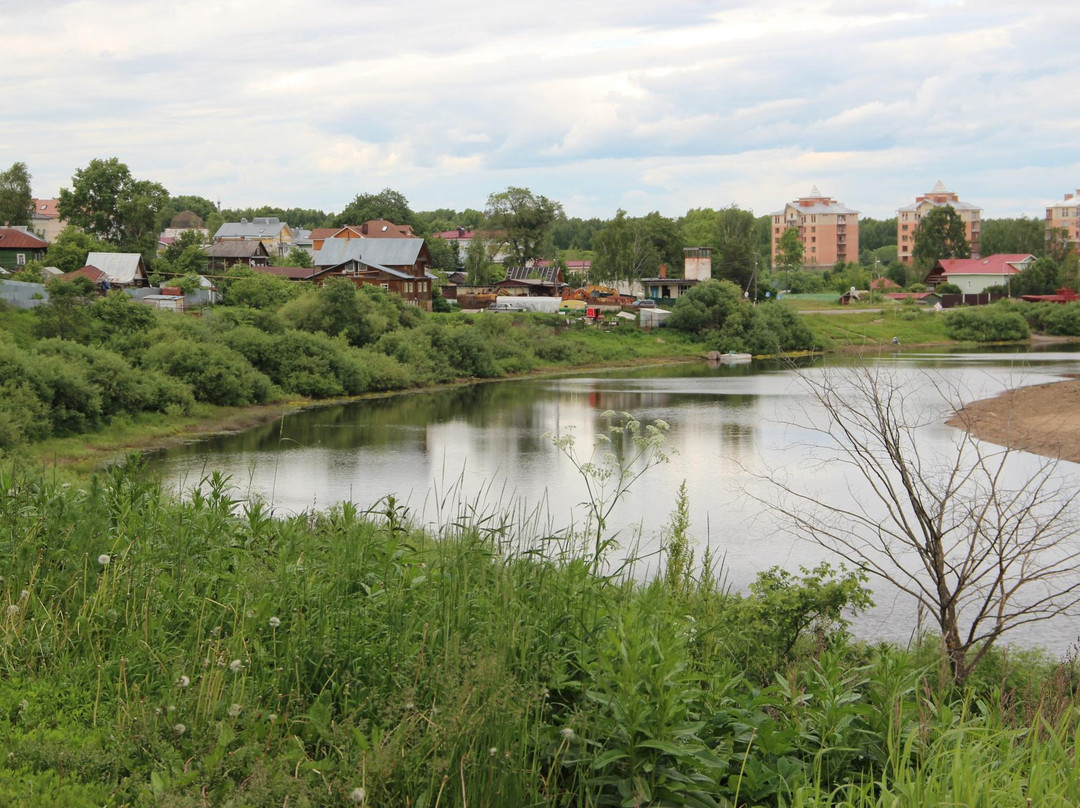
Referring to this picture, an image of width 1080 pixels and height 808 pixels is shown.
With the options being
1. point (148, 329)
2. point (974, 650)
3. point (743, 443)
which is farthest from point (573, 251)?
point (974, 650)

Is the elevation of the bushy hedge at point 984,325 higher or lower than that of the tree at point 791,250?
lower

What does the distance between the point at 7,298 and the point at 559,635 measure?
34313 millimetres

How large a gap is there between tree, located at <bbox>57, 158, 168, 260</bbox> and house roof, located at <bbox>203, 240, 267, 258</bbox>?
267 inches

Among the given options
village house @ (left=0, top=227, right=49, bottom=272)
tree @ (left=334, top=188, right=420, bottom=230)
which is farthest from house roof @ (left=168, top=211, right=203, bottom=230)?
village house @ (left=0, top=227, right=49, bottom=272)

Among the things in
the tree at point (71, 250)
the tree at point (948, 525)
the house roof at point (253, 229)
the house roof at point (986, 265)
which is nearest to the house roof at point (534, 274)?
the house roof at point (253, 229)

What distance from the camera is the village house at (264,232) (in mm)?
88125

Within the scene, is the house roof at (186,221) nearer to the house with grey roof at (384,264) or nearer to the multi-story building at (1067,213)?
the house with grey roof at (384,264)

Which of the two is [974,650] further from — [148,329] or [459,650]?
[148,329]

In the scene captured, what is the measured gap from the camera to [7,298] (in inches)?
1314

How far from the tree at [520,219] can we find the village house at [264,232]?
1911 centimetres

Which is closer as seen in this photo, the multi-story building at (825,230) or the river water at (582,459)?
the river water at (582,459)

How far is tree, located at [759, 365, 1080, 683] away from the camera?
287 inches

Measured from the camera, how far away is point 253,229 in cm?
9188

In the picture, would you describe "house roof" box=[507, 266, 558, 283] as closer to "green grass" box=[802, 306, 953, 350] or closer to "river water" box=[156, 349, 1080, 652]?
"green grass" box=[802, 306, 953, 350]
